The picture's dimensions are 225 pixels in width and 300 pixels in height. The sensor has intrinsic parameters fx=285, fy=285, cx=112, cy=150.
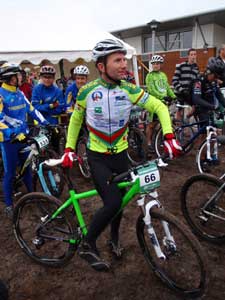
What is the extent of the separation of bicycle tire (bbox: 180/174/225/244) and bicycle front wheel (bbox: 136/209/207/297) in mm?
730

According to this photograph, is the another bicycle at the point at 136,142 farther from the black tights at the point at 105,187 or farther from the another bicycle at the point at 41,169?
the black tights at the point at 105,187

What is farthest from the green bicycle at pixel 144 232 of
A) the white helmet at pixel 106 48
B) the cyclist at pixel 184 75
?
the cyclist at pixel 184 75

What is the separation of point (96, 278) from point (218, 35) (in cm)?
1874

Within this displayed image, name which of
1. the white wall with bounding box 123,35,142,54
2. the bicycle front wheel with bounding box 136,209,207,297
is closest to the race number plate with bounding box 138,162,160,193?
the bicycle front wheel with bounding box 136,209,207,297

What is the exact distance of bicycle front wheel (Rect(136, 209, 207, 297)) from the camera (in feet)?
7.25

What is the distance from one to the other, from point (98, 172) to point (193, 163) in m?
3.75

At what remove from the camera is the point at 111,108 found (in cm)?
244

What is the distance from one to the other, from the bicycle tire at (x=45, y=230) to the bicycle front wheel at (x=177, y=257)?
2.42 ft

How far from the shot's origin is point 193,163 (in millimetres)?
5824

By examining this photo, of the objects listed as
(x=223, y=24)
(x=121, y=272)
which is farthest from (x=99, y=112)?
(x=223, y=24)

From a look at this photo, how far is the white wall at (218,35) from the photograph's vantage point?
58.0 ft

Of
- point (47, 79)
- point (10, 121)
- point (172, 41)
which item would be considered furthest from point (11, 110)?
point (172, 41)

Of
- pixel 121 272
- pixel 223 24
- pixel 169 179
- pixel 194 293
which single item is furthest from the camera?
pixel 223 24

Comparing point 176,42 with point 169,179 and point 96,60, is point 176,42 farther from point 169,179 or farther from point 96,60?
point 96,60
